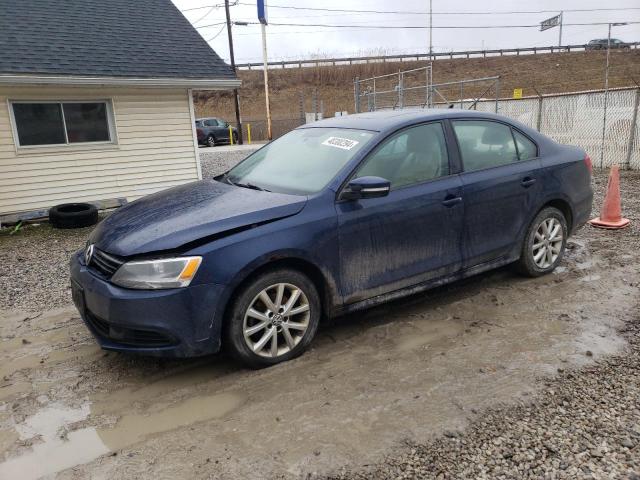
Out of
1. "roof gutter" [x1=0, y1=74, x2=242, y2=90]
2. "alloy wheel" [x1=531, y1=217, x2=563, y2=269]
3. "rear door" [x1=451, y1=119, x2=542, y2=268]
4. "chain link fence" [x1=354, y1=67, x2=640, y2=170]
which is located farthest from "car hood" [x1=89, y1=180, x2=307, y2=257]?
"chain link fence" [x1=354, y1=67, x2=640, y2=170]

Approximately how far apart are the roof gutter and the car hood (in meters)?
5.99

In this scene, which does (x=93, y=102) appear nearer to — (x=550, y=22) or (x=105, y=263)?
(x=105, y=263)

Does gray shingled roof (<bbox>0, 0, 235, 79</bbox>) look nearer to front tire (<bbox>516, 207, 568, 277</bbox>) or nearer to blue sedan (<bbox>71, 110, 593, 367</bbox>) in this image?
blue sedan (<bbox>71, 110, 593, 367</bbox>)

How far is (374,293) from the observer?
3924 mm

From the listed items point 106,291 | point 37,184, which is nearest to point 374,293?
point 106,291

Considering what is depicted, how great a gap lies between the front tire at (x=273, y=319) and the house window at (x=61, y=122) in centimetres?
769

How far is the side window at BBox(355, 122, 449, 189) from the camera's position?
3.97m

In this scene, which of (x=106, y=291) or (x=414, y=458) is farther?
(x=106, y=291)

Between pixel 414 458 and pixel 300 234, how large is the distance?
1.57m

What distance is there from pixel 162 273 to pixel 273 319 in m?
0.78

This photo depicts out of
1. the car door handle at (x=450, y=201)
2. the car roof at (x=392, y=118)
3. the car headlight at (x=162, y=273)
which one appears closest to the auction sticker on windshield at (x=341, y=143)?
the car roof at (x=392, y=118)

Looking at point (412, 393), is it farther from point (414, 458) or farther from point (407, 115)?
point (407, 115)

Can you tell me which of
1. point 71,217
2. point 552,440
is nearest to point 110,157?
point 71,217

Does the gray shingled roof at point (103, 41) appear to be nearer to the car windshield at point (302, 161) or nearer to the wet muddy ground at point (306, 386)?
the wet muddy ground at point (306, 386)
